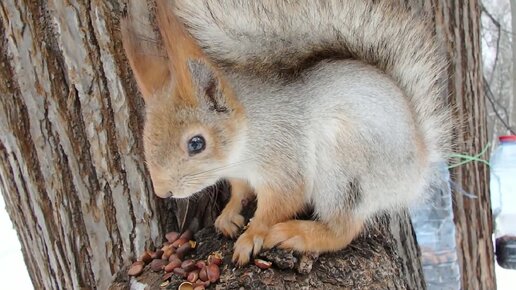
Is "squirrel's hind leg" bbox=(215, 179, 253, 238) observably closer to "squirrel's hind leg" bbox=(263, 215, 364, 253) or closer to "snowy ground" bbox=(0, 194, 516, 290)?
"squirrel's hind leg" bbox=(263, 215, 364, 253)

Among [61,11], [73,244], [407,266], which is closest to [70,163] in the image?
[73,244]

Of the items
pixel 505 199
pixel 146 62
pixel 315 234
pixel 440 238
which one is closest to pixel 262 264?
pixel 315 234

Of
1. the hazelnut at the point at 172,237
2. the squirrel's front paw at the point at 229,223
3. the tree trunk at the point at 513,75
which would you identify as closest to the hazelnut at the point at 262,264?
the squirrel's front paw at the point at 229,223

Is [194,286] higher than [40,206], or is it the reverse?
[40,206]

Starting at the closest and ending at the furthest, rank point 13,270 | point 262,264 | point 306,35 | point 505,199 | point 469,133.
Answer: point 262,264 → point 306,35 → point 469,133 → point 505,199 → point 13,270

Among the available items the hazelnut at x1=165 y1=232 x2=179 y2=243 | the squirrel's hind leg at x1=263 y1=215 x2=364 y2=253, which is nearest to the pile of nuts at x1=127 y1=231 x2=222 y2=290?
the hazelnut at x1=165 y1=232 x2=179 y2=243

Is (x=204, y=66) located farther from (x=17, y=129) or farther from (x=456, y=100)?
(x=456, y=100)

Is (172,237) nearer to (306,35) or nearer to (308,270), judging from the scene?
(308,270)
